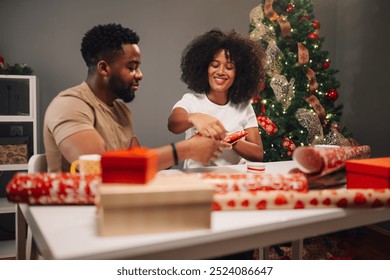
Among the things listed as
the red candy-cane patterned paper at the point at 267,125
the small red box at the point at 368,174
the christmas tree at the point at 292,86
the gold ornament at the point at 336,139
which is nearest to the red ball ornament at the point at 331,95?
the christmas tree at the point at 292,86

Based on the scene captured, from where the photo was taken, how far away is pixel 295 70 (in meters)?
2.73

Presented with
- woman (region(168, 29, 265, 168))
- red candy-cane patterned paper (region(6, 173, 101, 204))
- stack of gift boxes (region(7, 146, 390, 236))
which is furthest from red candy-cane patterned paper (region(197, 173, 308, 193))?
woman (region(168, 29, 265, 168))

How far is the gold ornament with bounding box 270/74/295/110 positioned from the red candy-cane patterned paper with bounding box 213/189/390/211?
6.17 ft

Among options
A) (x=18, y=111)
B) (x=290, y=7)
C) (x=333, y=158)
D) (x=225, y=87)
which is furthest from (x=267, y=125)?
(x=18, y=111)

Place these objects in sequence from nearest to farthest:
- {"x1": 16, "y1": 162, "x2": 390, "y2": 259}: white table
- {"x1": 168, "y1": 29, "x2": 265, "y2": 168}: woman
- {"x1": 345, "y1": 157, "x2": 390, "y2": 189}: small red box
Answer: {"x1": 16, "y1": 162, "x2": 390, "y2": 259}: white table < {"x1": 345, "y1": 157, "x2": 390, "y2": 189}: small red box < {"x1": 168, "y1": 29, "x2": 265, "y2": 168}: woman

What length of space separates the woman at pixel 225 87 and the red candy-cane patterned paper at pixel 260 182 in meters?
0.77

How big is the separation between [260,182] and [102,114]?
678 millimetres

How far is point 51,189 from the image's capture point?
0.73m

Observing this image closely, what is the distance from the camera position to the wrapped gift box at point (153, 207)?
59cm

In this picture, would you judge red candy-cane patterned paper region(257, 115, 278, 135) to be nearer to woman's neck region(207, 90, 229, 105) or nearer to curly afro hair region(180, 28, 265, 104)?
curly afro hair region(180, 28, 265, 104)

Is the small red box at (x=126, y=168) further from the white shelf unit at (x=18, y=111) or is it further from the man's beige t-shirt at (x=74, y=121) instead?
the white shelf unit at (x=18, y=111)

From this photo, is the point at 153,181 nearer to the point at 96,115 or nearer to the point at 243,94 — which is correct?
the point at 96,115

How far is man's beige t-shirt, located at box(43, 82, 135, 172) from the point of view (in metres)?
1.05

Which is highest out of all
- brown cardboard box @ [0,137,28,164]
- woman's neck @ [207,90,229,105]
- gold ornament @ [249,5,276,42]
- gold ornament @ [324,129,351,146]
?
gold ornament @ [249,5,276,42]
